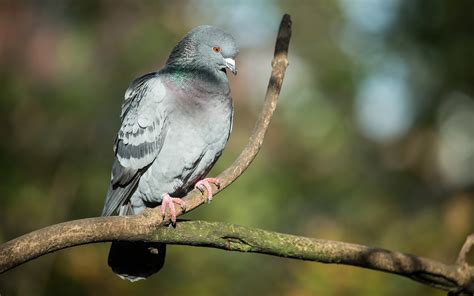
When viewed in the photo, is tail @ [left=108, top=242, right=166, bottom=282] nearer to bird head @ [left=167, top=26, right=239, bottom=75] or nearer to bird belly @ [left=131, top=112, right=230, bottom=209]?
bird belly @ [left=131, top=112, right=230, bottom=209]

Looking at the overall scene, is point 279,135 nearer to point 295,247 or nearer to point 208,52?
point 208,52

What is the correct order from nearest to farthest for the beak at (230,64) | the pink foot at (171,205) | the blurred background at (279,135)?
the pink foot at (171,205) → the beak at (230,64) → the blurred background at (279,135)

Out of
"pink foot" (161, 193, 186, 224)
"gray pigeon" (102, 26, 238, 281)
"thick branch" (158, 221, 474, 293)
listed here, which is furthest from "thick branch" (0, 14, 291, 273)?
"gray pigeon" (102, 26, 238, 281)

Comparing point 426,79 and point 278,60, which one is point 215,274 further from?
point 426,79

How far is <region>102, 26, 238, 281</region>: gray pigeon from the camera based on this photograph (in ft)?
15.2

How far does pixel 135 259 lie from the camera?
4.60 metres

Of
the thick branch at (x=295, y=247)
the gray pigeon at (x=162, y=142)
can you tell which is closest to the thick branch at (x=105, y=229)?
the thick branch at (x=295, y=247)

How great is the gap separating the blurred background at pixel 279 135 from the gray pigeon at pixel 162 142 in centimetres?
101

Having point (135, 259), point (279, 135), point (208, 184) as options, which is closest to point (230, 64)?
point (208, 184)

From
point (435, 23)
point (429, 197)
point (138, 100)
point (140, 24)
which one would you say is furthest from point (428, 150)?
point (138, 100)

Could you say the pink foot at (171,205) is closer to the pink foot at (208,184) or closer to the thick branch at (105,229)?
the thick branch at (105,229)

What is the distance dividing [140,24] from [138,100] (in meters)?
5.34

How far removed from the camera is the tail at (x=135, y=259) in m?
4.56

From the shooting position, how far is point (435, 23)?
8320 mm
